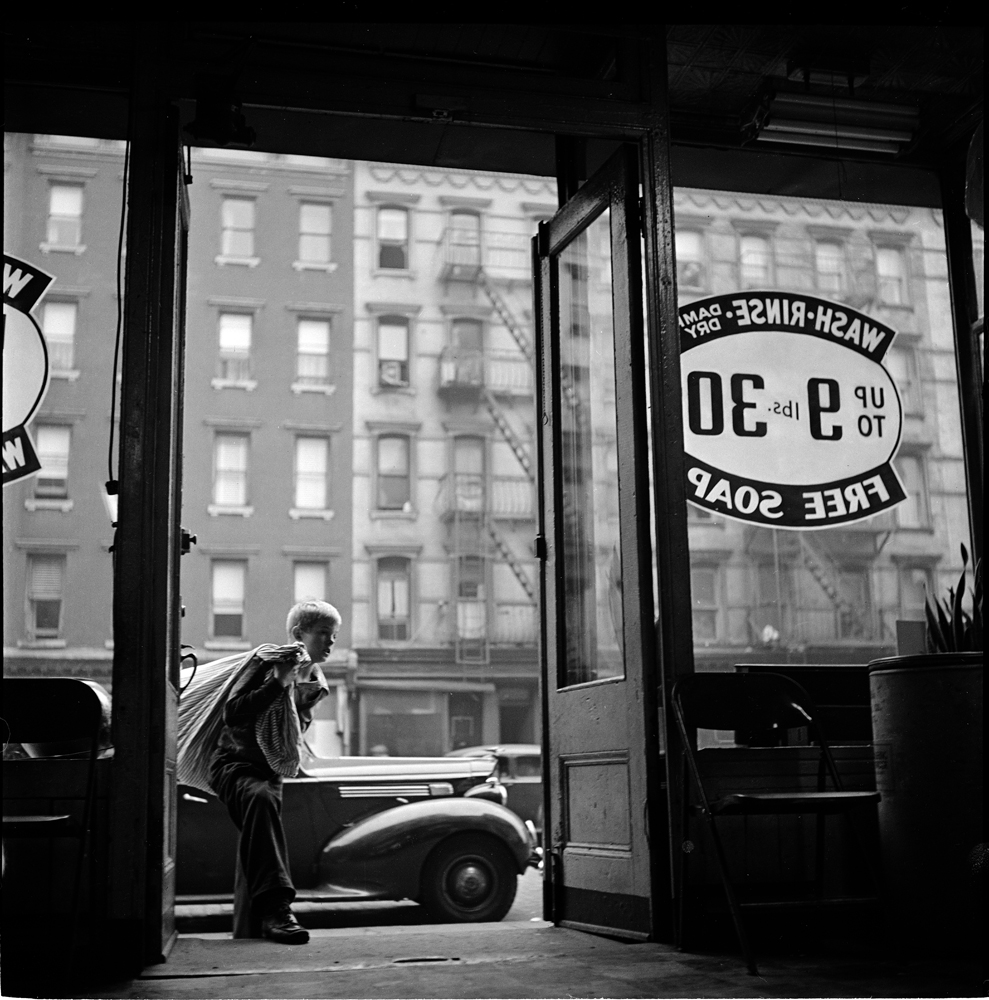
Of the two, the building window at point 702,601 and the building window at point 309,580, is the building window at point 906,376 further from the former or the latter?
the building window at point 309,580

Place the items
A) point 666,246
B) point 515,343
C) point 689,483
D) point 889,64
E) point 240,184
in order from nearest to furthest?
point 666,246 → point 889,64 → point 689,483 → point 240,184 → point 515,343

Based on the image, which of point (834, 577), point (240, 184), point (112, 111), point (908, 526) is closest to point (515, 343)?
point (240, 184)

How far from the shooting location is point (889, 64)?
5.31m

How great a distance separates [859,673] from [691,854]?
1.57 m

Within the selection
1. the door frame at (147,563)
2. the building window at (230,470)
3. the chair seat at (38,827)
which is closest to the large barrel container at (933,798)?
the door frame at (147,563)

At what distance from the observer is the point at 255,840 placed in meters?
4.47

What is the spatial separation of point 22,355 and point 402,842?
10.7 feet

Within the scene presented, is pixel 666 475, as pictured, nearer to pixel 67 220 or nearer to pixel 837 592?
pixel 837 592

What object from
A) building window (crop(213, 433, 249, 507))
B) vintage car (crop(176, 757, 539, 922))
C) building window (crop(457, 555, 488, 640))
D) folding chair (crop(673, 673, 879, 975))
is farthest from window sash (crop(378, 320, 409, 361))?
folding chair (crop(673, 673, 879, 975))

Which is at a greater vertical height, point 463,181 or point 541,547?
point 463,181

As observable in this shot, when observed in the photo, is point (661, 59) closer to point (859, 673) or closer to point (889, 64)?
point (889, 64)

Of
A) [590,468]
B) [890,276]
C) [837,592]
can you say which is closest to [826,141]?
[590,468]

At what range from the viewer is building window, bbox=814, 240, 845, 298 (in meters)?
8.55

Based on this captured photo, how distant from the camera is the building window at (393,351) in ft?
71.6
